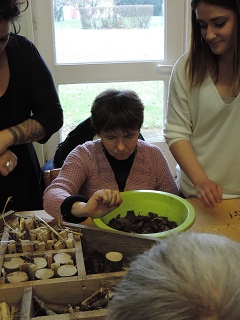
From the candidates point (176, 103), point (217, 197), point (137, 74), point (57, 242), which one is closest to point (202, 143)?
point (176, 103)

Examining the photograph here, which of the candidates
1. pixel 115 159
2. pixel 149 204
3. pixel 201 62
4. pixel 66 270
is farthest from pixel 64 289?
pixel 201 62

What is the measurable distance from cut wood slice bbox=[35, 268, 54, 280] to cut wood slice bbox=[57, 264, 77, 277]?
0.02 m

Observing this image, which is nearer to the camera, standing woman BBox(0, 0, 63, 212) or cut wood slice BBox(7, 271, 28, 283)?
cut wood slice BBox(7, 271, 28, 283)

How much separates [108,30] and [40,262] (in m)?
2.32

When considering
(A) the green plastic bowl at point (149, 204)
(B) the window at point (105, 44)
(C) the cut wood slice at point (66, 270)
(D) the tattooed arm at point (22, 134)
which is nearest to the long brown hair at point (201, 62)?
(A) the green plastic bowl at point (149, 204)

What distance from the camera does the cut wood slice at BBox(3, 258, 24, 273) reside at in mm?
1003

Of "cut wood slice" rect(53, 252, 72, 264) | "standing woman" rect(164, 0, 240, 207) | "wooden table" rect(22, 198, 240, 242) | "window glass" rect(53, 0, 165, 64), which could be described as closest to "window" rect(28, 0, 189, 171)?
"window glass" rect(53, 0, 165, 64)

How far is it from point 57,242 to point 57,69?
216cm

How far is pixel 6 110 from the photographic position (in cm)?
155

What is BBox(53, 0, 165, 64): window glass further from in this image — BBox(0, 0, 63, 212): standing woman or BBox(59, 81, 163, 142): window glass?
BBox(0, 0, 63, 212): standing woman

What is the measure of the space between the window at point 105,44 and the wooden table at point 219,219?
5.83 feet

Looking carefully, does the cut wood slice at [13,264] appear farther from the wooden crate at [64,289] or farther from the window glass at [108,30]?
the window glass at [108,30]

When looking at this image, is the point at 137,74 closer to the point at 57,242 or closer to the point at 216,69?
the point at 216,69

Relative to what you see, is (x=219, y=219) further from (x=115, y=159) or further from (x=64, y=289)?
(x=64, y=289)
